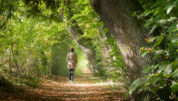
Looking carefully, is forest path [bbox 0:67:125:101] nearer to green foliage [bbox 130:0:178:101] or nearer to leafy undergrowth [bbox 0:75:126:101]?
leafy undergrowth [bbox 0:75:126:101]

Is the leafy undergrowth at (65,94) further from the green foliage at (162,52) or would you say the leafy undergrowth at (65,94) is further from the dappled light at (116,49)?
the green foliage at (162,52)

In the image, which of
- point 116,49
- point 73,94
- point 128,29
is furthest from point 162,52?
point 73,94

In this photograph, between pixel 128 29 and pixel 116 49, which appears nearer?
pixel 128 29

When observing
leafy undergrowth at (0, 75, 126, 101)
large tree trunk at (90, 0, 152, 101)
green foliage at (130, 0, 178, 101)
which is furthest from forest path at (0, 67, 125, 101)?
green foliage at (130, 0, 178, 101)

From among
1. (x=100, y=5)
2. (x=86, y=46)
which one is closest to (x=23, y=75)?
(x=100, y=5)

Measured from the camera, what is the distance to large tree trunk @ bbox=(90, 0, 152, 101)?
3824 mm

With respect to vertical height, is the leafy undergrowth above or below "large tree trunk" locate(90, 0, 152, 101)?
below

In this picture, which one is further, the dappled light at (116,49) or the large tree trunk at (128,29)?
the large tree trunk at (128,29)

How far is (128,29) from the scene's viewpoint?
3.88m

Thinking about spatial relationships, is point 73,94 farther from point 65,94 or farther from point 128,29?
point 128,29

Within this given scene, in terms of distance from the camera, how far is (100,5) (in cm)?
405

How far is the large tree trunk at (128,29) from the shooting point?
3.82 meters

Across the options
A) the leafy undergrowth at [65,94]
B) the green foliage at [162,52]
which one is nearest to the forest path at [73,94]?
the leafy undergrowth at [65,94]

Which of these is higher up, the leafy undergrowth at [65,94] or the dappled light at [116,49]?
the dappled light at [116,49]
